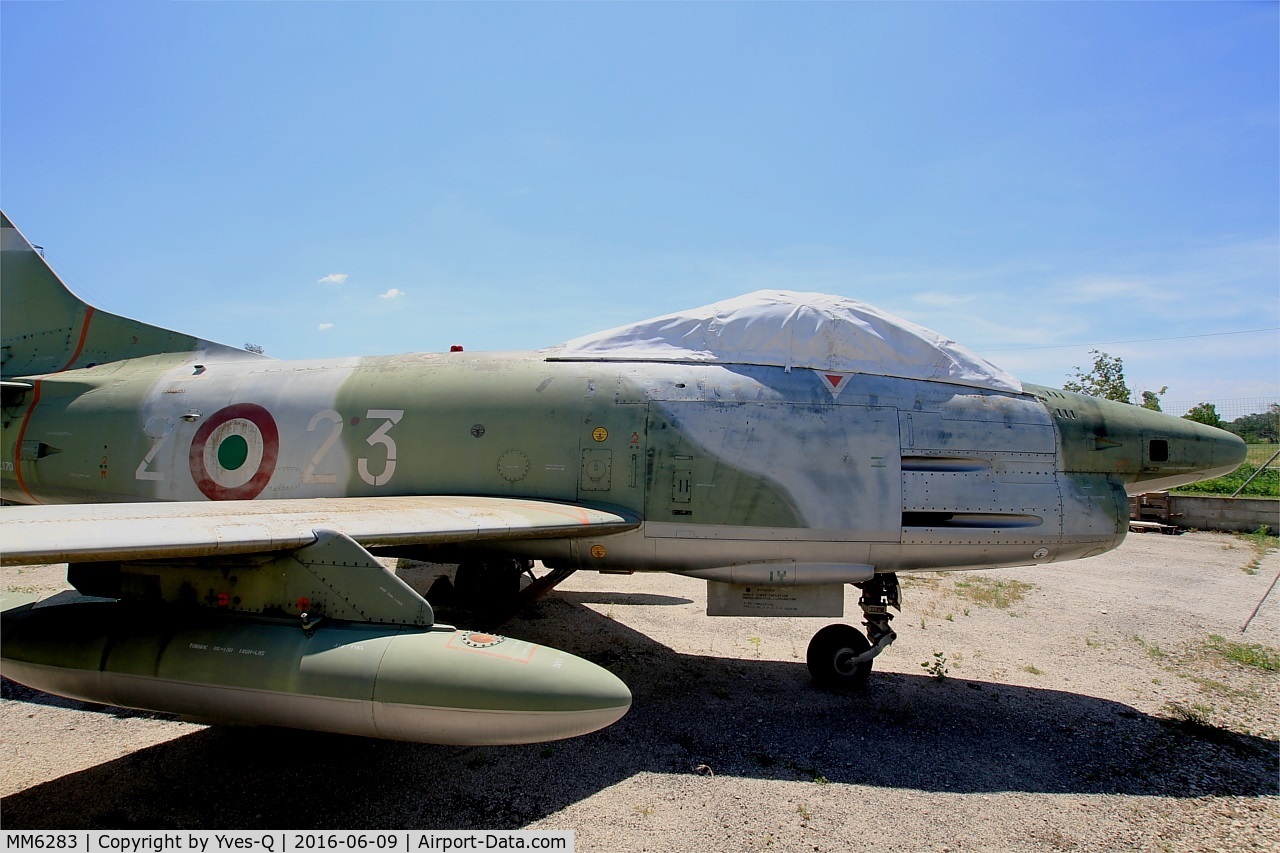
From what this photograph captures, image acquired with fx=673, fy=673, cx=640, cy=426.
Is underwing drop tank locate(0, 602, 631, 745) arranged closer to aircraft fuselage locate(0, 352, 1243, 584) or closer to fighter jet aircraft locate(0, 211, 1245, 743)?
fighter jet aircraft locate(0, 211, 1245, 743)

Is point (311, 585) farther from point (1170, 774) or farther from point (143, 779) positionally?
point (1170, 774)

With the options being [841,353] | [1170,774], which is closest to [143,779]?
[841,353]

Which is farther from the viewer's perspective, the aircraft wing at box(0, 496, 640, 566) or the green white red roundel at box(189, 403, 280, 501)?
the green white red roundel at box(189, 403, 280, 501)

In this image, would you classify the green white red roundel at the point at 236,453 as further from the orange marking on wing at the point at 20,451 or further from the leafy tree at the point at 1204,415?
the leafy tree at the point at 1204,415

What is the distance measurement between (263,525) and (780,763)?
4264 mm

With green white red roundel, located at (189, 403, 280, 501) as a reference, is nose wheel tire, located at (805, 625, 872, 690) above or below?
below

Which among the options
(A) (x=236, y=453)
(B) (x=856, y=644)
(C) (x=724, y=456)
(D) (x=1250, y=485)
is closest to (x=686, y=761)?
(B) (x=856, y=644)

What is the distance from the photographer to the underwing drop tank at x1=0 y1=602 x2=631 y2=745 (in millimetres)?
4152

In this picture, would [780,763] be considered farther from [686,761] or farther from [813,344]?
[813,344]

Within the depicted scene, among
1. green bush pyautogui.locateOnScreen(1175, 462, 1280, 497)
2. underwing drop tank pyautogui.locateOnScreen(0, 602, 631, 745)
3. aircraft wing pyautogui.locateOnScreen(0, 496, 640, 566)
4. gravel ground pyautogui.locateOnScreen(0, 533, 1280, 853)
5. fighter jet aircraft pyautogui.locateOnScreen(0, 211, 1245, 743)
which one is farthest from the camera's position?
green bush pyautogui.locateOnScreen(1175, 462, 1280, 497)

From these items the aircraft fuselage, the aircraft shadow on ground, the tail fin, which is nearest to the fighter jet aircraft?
the aircraft fuselage

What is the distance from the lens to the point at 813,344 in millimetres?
7152

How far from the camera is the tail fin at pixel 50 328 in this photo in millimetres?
9250

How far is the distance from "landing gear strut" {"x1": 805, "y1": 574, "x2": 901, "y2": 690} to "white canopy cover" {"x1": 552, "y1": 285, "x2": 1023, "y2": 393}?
2.28m
